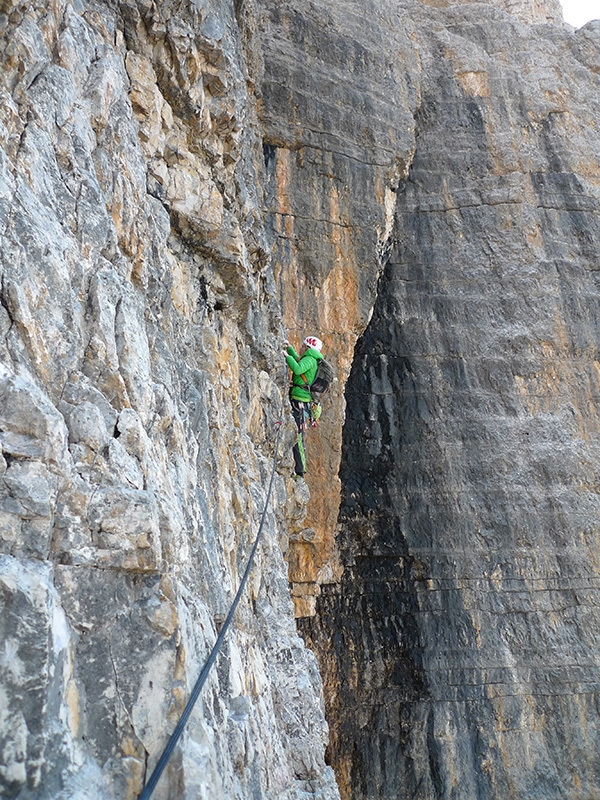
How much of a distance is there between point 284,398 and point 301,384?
17.5 inches

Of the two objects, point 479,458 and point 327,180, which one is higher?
point 327,180

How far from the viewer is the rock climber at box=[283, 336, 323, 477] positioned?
11.6 m

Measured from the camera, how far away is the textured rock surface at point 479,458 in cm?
1205

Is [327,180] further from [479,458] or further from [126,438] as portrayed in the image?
[126,438]

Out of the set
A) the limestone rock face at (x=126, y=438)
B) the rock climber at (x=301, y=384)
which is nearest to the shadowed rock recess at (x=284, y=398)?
the limestone rock face at (x=126, y=438)

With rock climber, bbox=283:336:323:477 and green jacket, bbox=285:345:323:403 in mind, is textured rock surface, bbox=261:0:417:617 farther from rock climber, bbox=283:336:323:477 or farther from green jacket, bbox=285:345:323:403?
green jacket, bbox=285:345:323:403

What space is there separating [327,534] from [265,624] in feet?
17.4

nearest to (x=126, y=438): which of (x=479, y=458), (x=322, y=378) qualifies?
(x=322, y=378)

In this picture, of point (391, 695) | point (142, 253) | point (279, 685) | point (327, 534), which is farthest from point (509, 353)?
point (142, 253)

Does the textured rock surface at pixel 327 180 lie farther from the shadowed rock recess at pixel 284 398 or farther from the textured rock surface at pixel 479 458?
the textured rock surface at pixel 479 458

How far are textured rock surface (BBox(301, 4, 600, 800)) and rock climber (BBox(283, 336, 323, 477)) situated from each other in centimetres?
211

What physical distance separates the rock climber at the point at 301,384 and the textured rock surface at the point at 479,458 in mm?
2113

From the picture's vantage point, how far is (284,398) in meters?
11.5

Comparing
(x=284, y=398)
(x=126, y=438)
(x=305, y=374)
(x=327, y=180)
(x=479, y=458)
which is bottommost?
(x=126, y=438)
